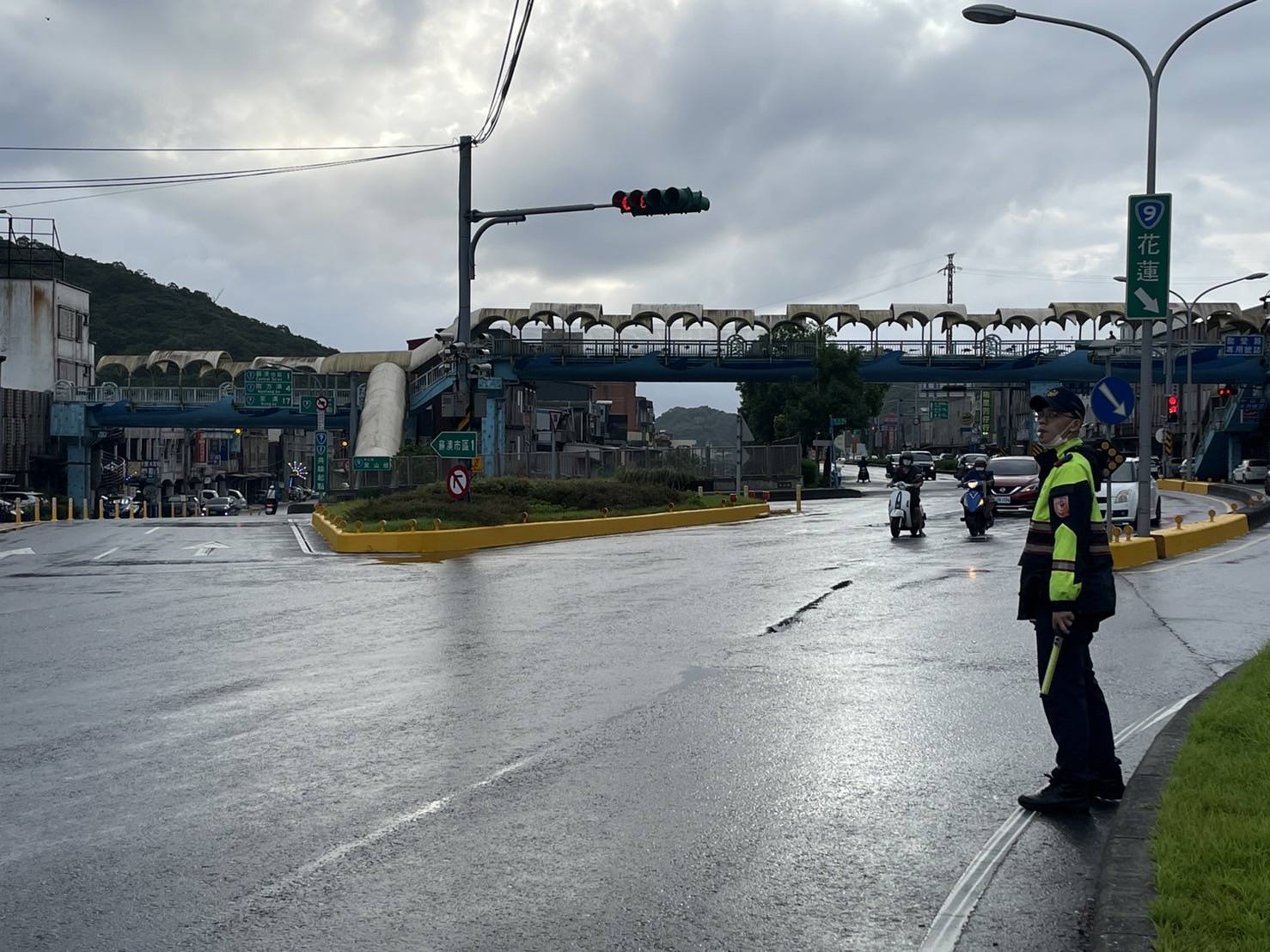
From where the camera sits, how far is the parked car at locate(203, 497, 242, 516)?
74938 mm

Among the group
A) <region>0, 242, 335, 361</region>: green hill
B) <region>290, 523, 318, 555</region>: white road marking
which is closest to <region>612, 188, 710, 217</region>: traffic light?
→ <region>290, 523, 318, 555</region>: white road marking

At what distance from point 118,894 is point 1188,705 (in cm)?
638

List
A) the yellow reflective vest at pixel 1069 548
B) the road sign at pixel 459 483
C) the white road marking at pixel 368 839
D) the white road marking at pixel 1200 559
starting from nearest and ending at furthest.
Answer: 1. the white road marking at pixel 368 839
2. the yellow reflective vest at pixel 1069 548
3. the white road marking at pixel 1200 559
4. the road sign at pixel 459 483

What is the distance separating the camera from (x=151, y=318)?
493 ft

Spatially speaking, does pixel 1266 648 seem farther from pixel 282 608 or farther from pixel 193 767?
pixel 282 608

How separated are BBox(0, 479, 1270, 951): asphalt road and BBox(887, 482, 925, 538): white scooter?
30.5 feet

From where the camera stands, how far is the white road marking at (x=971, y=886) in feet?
15.0

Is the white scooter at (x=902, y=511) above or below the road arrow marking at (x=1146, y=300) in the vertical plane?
below

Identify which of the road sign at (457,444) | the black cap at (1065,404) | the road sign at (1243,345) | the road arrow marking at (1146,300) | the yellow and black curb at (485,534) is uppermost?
the road sign at (1243,345)

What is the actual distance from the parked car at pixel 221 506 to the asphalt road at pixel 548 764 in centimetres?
6162

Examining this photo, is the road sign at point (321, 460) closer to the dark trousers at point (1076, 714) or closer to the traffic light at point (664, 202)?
the traffic light at point (664, 202)

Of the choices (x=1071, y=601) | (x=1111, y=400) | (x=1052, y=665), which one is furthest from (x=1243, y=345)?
(x=1071, y=601)

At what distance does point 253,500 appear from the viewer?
120500mm

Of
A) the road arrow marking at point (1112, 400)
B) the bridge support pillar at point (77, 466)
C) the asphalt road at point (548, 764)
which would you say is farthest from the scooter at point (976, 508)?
the bridge support pillar at point (77, 466)
